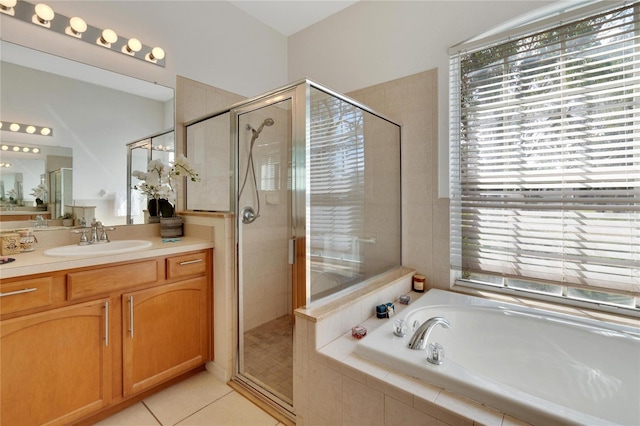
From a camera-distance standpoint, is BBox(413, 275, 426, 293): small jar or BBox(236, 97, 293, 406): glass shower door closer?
BBox(236, 97, 293, 406): glass shower door

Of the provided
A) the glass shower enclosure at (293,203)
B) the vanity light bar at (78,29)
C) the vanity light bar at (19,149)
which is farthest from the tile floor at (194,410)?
the vanity light bar at (78,29)

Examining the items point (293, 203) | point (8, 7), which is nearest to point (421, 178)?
point (293, 203)

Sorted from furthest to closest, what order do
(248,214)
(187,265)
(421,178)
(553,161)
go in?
(421,178) → (248,214) → (187,265) → (553,161)

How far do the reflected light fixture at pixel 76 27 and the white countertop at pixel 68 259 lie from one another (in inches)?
51.1

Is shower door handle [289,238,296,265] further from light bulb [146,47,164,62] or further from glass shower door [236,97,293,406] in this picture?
light bulb [146,47,164,62]

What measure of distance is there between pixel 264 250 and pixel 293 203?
583 mm

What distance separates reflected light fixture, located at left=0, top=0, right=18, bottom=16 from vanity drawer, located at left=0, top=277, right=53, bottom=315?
1466 mm

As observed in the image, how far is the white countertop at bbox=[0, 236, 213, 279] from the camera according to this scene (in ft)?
3.90

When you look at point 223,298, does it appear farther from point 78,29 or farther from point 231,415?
point 78,29

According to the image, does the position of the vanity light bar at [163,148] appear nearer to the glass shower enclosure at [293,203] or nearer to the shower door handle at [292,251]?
the glass shower enclosure at [293,203]

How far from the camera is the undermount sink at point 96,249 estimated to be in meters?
1.46

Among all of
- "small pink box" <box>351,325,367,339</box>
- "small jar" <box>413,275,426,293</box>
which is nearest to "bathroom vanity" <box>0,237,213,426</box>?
"small pink box" <box>351,325,367,339</box>

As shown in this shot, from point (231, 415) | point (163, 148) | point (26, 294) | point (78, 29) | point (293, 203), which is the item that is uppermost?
point (78, 29)

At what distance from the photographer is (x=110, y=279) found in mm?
1454
